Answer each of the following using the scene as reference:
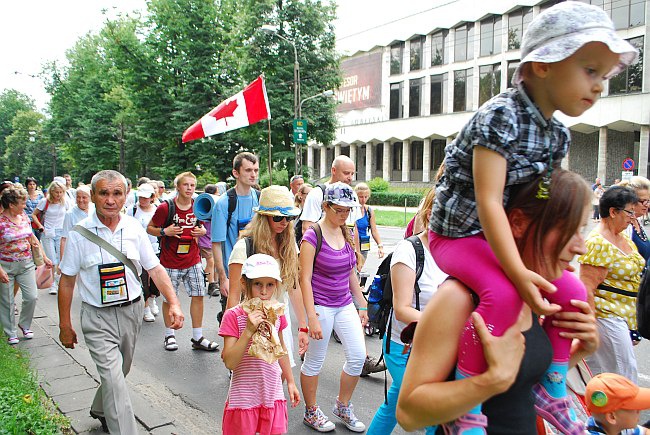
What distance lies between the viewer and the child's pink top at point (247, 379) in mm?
3156

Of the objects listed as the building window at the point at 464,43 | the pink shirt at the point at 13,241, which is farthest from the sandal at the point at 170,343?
the building window at the point at 464,43

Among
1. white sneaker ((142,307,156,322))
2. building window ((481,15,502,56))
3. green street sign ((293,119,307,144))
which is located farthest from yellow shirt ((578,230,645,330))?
building window ((481,15,502,56))

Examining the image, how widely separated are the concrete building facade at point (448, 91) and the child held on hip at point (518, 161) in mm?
31785

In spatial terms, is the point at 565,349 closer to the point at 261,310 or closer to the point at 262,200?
the point at 261,310

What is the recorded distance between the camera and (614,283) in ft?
13.2

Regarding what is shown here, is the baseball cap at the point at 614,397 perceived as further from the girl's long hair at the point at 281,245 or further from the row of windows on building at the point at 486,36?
the row of windows on building at the point at 486,36

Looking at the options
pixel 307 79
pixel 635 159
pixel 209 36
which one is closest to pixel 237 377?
pixel 307 79

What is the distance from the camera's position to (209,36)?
27828mm

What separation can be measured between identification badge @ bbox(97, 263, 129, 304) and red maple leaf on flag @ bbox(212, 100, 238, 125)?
6.98 metres

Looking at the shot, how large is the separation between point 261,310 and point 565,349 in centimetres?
186

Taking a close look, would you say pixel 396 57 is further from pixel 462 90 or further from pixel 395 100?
pixel 462 90

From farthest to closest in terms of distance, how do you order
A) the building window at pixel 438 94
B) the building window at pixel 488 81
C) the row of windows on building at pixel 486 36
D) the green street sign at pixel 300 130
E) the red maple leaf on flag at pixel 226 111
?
the building window at pixel 438 94 → the building window at pixel 488 81 → the row of windows on building at pixel 486 36 → the green street sign at pixel 300 130 → the red maple leaf on flag at pixel 226 111

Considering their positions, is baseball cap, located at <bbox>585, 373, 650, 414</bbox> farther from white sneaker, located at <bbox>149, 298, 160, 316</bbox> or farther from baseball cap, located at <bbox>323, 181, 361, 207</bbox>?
white sneaker, located at <bbox>149, 298, 160, 316</bbox>

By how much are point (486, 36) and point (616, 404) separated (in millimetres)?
42698
